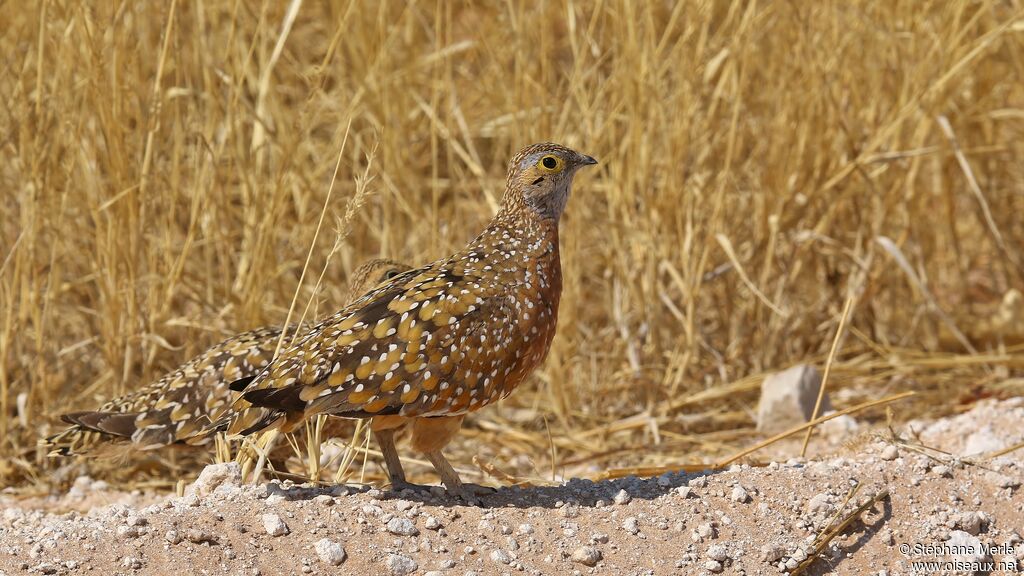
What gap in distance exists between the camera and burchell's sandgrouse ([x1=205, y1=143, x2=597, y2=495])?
159 inches

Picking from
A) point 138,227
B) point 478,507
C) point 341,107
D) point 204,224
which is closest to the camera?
point 478,507

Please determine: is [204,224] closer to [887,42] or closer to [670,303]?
[670,303]

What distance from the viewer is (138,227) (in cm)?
585

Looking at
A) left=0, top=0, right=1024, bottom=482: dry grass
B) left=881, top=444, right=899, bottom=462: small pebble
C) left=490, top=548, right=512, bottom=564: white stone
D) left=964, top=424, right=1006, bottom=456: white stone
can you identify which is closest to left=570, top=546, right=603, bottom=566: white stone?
left=490, top=548, right=512, bottom=564: white stone

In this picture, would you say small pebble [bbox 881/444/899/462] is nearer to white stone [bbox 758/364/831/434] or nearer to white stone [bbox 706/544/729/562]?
white stone [bbox 706/544/729/562]

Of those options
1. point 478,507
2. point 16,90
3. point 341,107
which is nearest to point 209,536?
point 478,507

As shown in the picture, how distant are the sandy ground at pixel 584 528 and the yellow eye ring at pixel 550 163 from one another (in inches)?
46.6

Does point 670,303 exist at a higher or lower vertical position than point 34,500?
higher

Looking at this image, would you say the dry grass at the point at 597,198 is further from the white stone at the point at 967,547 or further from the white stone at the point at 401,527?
the white stone at the point at 967,547

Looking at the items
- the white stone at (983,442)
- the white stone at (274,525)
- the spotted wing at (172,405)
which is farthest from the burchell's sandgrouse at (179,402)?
the white stone at (983,442)

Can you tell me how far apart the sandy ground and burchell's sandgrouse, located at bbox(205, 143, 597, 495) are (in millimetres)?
294

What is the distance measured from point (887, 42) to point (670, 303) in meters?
1.90

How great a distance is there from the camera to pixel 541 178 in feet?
15.5

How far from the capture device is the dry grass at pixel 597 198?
5926 millimetres
